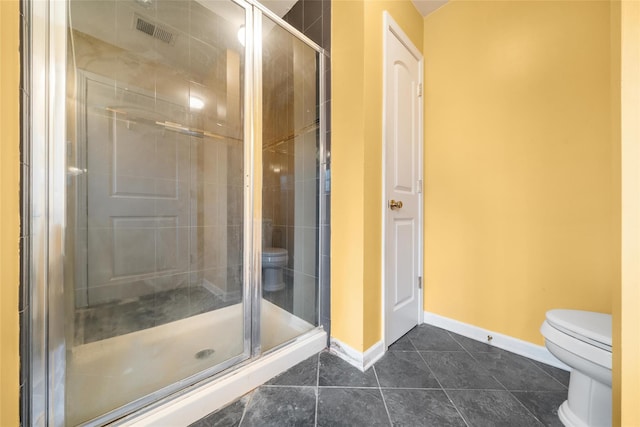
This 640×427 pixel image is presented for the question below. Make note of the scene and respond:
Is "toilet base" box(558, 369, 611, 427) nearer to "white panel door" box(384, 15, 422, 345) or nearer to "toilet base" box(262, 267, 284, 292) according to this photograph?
"white panel door" box(384, 15, 422, 345)

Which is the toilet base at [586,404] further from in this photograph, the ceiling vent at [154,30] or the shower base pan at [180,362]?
the ceiling vent at [154,30]

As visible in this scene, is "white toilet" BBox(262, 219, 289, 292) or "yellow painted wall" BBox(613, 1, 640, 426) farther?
"white toilet" BBox(262, 219, 289, 292)

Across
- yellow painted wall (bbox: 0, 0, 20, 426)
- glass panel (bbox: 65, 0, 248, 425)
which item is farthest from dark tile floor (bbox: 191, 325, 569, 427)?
yellow painted wall (bbox: 0, 0, 20, 426)

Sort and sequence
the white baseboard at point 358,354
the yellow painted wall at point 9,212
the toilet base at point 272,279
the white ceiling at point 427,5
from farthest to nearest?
1. the white ceiling at point 427,5
2. the toilet base at point 272,279
3. the white baseboard at point 358,354
4. the yellow painted wall at point 9,212

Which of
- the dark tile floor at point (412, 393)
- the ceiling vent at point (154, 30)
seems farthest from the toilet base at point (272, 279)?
the ceiling vent at point (154, 30)

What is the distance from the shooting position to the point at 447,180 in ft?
5.30

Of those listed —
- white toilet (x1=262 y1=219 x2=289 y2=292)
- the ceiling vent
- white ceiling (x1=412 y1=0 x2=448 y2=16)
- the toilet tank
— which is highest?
white ceiling (x1=412 y1=0 x2=448 y2=16)

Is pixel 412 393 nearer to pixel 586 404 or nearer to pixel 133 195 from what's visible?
pixel 586 404

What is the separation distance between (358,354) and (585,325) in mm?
976

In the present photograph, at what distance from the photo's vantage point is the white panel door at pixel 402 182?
1394mm

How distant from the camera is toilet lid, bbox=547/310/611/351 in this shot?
80 cm

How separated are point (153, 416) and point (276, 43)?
1928mm

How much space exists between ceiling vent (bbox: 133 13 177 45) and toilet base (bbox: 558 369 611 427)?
108 inches

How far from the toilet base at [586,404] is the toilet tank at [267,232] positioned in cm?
152
